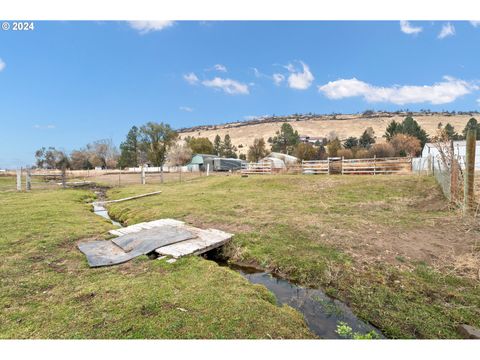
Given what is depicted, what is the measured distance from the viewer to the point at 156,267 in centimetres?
444

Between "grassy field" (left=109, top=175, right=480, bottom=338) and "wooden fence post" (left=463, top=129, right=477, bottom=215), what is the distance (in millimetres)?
446

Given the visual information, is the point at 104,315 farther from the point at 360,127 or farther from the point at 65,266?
the point at 360,127

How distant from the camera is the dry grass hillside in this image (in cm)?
7481

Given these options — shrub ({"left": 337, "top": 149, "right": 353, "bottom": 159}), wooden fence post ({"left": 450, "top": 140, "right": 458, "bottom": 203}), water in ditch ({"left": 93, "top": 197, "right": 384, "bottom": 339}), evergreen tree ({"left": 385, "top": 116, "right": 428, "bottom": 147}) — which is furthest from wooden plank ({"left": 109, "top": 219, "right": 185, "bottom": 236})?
evergreen tree ({"left": 385, "top": 116, "right": 428, "bottom": 147})

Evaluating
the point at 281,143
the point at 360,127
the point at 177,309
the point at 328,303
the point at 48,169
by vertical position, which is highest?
the point at 360,127

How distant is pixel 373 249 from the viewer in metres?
5.15

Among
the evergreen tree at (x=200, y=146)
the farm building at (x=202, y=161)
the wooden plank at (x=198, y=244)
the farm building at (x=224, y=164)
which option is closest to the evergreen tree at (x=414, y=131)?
the farm building at (x=224, y=164)

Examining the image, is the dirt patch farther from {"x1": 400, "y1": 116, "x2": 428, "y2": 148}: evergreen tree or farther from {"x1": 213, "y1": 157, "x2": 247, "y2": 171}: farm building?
{"x1": 400, "y1": 116, "x2": 428, "y2": 148}: evergreen tree

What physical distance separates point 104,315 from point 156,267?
1.44 meters

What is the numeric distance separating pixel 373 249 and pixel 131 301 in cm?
446

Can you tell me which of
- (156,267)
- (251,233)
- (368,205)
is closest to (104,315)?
(156,267)

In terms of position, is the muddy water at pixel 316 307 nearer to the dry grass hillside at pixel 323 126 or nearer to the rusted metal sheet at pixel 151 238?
the rusted metal sheet at pixel 151 238

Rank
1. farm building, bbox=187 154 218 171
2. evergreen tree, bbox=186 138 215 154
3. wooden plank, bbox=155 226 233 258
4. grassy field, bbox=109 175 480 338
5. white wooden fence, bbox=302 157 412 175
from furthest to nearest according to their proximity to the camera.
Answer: evergreen tree, bbox=186 138 215 154
farm building, bbox=187 154 218 171
white wooden fence, bbox=302 157 412 175
wooden plank, bbox=155 226 233 258
grassy field, bbox=109 175 480 338

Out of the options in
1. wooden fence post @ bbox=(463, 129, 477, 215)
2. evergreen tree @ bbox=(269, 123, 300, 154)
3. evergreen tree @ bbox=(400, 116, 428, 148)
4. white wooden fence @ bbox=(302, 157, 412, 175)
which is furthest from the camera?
evergreen tree @ bbox=(269, 123, 300, 154)
